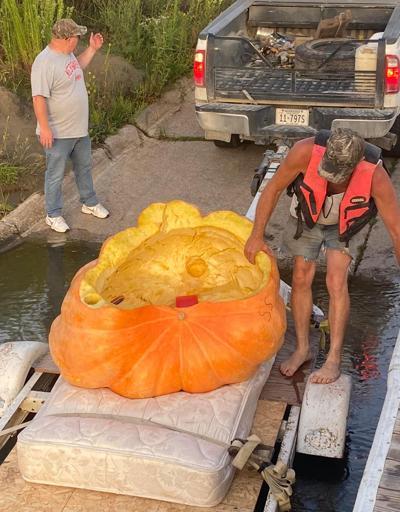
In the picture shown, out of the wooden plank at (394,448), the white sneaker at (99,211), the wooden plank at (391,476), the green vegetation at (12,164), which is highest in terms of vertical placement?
the wooden plank at (391,476)

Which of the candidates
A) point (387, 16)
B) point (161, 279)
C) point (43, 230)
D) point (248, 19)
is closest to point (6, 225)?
point (43, 230)

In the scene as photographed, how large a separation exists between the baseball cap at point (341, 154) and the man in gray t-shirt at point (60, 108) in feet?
11.5

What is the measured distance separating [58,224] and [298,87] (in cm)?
254

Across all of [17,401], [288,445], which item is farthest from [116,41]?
[288,445]

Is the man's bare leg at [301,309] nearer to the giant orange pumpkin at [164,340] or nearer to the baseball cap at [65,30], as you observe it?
the giant orange pumpkin at [164,340]

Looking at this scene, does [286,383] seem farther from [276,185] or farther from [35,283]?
[35,283]

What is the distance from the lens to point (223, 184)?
30.2 feet

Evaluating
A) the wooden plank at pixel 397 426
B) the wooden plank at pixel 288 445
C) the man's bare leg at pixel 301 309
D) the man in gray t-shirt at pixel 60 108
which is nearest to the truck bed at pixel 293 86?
the man in gray t-shirt at pixel 60 108

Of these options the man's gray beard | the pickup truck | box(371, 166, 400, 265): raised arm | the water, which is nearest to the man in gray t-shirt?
the water

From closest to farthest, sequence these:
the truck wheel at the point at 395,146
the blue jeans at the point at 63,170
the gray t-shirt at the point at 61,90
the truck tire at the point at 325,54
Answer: the gray t-shirt at the point at 61,90
the blue jeans at the point at 63,170
the truck tire at the point at 325,54
the truck wheel at the point at 395,146

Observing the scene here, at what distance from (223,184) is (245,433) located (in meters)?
4.78

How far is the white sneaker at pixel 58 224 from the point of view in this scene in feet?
27.1

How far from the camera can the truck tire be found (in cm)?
868

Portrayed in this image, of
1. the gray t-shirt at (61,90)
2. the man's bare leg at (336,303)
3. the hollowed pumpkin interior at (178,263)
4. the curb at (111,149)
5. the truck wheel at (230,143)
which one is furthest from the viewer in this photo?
the truck wheel at (230,143)
